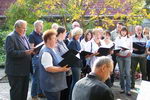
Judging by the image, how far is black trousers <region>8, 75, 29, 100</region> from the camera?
17.1 ft

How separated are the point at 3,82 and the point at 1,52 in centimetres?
375

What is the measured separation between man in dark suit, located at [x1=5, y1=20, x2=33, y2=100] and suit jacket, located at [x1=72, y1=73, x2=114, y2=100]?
2121mm

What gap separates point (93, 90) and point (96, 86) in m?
0.06

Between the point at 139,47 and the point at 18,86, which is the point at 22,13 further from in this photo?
the point at 18,86

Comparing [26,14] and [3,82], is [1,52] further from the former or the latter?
[3,82]

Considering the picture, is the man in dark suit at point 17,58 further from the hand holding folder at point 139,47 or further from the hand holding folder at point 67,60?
the hand holding folder at point 139,47

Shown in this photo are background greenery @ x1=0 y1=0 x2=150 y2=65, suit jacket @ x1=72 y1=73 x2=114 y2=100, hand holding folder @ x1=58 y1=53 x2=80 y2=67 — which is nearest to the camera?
suit jacket @ x1=72 y1=73 x2=114 y2=100

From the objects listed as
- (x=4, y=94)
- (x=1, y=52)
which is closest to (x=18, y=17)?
(x=1, y=52)

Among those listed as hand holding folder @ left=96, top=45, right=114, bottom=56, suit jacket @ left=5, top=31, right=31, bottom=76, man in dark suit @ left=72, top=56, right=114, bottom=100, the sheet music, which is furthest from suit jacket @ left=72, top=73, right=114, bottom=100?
hand holding folder @ left=96, top=45, right=114, bottom=56

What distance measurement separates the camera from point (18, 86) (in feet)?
17.3

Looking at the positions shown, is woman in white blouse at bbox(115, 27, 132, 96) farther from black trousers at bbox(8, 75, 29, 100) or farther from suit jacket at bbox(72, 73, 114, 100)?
suit jacket at bbox(72, 73, 114, 100)

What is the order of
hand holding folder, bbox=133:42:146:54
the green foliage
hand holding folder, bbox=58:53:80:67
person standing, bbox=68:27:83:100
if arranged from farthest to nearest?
the green foliage < hand holding folder, bbox=133:42:146:54 < person standing, bbox=68:27:83:100 < hand holding folder, bbox=58:53:80:67

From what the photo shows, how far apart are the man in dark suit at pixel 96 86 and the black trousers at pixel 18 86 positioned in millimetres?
2144

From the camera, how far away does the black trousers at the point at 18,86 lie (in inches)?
205
